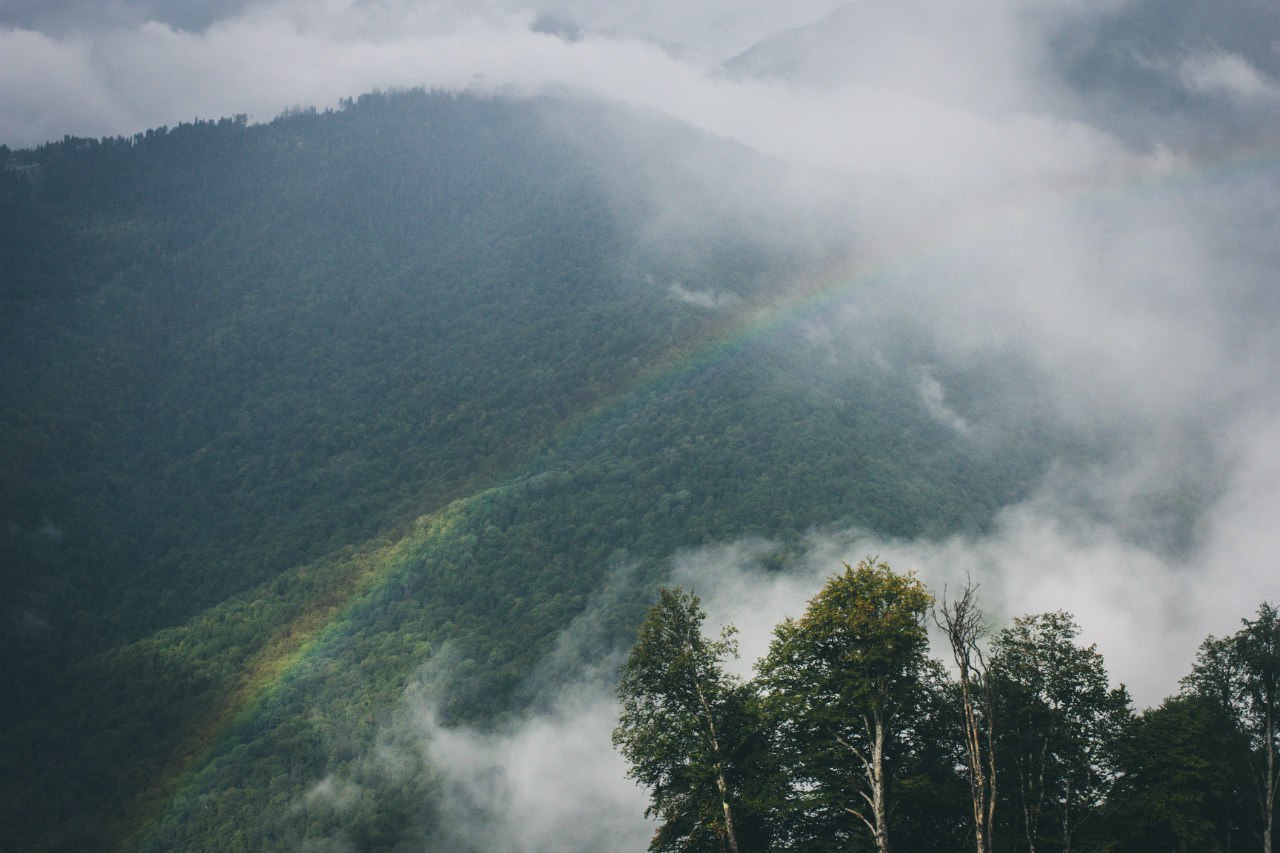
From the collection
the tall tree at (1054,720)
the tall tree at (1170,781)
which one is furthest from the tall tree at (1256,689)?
the tall tree at (1054,720)

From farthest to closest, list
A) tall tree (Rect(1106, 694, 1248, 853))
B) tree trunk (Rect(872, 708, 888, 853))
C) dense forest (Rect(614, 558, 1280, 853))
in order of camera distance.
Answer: tall tree (Rect(1106, 694, 1248, 853))
dense forest (Rect(614, 558, 1280, 853))
tree trunk (Rect(872, 708, 888, 853))

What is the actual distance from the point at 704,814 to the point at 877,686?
743cm

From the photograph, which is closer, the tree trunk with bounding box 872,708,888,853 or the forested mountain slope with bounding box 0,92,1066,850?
the tree trunk with bounding box 872,708,888,853

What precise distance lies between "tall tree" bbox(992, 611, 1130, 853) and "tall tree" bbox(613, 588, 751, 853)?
416 inches

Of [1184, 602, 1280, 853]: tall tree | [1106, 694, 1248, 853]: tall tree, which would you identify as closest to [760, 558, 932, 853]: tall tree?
[1106, 694, 1248, 853]: tall tree

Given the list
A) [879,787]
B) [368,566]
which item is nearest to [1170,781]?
[879,787]

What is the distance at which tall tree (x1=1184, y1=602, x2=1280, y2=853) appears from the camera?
41.7 m

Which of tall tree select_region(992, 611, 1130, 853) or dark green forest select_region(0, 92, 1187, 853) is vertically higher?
dark green forest select_region(0, 92, 1187, 853)

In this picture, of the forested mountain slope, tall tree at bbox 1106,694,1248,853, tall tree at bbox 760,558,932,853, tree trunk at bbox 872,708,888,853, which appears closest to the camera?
tree trunk at bbox 872,708,888,853

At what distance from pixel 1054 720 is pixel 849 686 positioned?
9.44m

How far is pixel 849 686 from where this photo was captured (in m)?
33.0

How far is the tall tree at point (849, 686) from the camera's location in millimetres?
32750

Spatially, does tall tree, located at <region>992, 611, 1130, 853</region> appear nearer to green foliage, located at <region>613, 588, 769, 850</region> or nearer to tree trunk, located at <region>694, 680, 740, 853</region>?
green foliage, located at <region>613, 588, 769, 850</region>

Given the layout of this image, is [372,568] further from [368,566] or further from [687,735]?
[687,735]
